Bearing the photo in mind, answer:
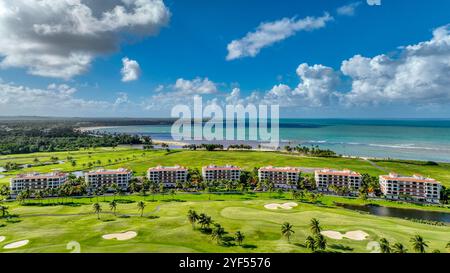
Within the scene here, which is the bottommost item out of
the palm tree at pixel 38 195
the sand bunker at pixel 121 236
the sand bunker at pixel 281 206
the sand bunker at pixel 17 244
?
the sand bunker at pixel 281 206

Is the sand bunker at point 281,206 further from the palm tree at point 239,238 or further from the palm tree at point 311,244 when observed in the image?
the palm tree at point 311,244

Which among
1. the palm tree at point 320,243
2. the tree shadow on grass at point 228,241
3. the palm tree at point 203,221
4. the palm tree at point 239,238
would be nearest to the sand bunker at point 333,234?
the palm tree at point 320,243

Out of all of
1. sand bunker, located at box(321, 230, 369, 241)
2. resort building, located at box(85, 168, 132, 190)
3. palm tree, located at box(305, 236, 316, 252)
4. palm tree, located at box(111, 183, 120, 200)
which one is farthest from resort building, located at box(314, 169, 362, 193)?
resort building, located at box(85, 168, 132, 190)

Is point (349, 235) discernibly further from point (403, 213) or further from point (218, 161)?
point (218, 161)

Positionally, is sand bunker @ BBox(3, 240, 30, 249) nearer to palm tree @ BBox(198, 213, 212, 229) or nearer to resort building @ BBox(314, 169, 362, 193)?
palm tree @ BBox(198, 213, 212, 229)

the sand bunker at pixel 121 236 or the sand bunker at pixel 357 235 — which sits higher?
the sand bunker at pixel 121 236

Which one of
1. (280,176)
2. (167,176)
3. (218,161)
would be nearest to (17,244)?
(167,176)
